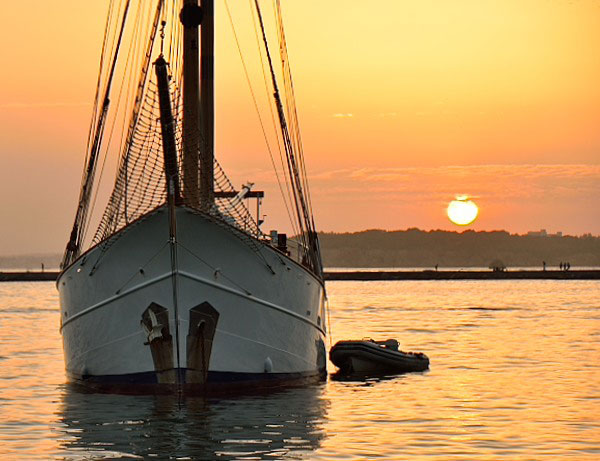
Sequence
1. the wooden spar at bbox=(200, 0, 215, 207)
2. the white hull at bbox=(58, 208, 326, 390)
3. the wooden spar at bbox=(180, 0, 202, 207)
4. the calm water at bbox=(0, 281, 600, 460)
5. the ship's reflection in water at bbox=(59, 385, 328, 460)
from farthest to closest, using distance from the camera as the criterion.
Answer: the wooden spar at bbox=(200, 0, 215, 207) < the wooden spar at bbox=(180, 0, 202, 207) < the white hull at bbox=(58, 208, 326, 390) < the calm water at bbox=(0, 281, 600, 460) < the ship's reflection in water at bbox=(59, 385, 328, 460)

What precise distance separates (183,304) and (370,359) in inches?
453

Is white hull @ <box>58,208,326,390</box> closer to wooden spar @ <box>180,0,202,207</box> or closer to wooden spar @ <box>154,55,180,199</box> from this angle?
wooden spar @ <box>154,55,180,199</box>

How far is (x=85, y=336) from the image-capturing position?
25.2 m

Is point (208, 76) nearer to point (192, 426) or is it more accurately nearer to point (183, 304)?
point (183, 304)

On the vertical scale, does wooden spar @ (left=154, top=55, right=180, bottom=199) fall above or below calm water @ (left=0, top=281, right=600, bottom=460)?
above

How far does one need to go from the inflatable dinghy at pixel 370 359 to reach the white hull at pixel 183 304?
9.00 metres

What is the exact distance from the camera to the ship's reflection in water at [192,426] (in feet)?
62.4

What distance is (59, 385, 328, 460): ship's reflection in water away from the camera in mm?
19031

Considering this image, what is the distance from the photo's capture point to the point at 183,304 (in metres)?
23.5

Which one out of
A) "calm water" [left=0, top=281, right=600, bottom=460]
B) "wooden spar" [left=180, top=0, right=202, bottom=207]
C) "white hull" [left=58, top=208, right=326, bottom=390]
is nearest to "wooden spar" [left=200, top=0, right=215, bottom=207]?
"wooden spar" [left=180, top=0, right=202, bottom=207]

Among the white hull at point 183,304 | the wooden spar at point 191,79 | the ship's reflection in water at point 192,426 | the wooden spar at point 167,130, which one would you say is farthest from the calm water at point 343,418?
the wooden spar at point 191,79

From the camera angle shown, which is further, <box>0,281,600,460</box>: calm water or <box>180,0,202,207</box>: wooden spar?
<box>180,0,202,207</box>: wooden spar

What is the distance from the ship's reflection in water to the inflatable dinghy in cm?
748

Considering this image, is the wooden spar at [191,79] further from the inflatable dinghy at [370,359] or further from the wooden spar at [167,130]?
the inflatable dinghy at [370,359]
